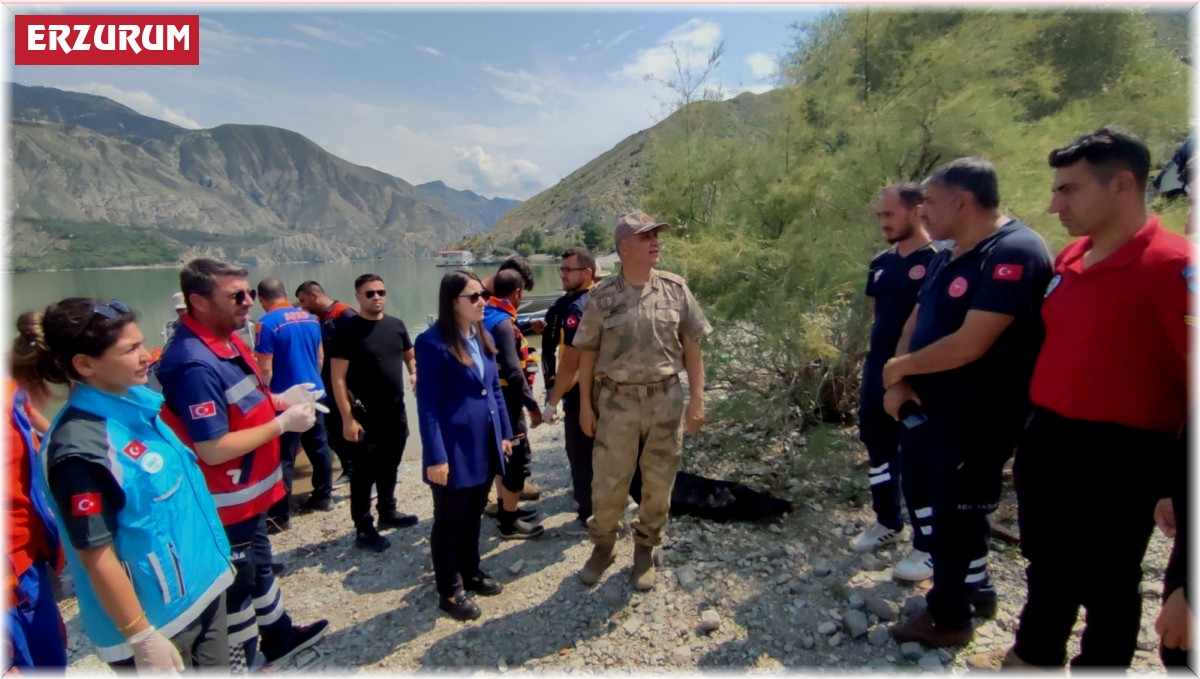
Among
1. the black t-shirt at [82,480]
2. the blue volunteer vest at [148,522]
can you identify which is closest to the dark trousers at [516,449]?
the blue volunteer vest at [148,522]

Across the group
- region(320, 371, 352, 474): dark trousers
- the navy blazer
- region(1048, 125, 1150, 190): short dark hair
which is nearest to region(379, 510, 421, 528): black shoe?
region(320, 371, 352, 474): dark trousers

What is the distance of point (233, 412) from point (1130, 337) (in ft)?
9.32

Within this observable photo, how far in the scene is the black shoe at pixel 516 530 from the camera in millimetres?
3643

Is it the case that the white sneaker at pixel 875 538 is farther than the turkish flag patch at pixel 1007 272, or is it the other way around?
the white sneaker at pixel 875 538

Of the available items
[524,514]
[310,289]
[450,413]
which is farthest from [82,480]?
[310,289]

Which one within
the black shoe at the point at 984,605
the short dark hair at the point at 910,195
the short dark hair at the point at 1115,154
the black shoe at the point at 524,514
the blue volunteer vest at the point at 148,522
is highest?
the short dark hair at the point at 910,195

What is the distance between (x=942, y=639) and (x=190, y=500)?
109 inches

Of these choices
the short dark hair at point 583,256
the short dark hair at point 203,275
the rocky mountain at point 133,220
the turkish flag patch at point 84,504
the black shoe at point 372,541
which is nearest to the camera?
the turkish flag patch at point 84,504

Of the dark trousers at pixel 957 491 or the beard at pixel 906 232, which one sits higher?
the beard at pixel 906 232

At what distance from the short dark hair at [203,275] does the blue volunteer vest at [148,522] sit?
0.55 metres

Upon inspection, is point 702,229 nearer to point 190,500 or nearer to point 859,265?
point 859,265

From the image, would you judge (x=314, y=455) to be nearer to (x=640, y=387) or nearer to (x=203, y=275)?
(x=203, y=275)

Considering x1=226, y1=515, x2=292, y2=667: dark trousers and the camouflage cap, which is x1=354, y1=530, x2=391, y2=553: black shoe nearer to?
x1=226, y1=515, x2=292, y2=667: dark trousers

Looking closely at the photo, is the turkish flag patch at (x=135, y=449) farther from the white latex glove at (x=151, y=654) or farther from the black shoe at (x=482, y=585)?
the black shoe at (x=482, y=585)
